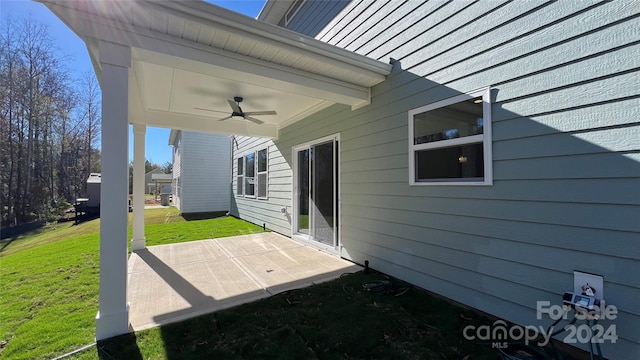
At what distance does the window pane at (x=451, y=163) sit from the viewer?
8.70 feet

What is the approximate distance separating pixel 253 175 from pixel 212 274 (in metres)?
5.07

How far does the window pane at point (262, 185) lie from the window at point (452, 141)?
16.9 ft

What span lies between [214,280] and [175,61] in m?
2.65

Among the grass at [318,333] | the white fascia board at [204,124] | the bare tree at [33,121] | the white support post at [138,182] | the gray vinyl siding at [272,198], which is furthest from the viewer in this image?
the bare tree at [33,121]

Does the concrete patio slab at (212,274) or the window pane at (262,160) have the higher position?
the window pane at (262,160)

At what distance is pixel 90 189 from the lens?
13.5m

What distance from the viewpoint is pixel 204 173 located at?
39.4 ft

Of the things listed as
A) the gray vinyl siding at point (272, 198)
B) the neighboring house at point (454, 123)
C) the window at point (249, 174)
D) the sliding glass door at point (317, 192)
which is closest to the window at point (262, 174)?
the gray vinyl siding at point (272, 198)

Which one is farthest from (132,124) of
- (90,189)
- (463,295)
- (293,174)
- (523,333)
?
(90,189)

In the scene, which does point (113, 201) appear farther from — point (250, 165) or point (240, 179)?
point (240, 179)

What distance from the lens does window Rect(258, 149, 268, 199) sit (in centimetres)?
770

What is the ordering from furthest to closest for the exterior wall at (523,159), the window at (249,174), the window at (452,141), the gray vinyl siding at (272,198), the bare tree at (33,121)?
the bare tree at (33,121) < the window at (249,174) < the gray vinyl siding at (272,198) < the window at (452,141) < the exterior wall at (523,159)

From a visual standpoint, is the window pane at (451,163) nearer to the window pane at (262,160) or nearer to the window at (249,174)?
the window pane at (262,160)

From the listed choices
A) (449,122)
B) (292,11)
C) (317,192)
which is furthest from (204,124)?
(449,122)
